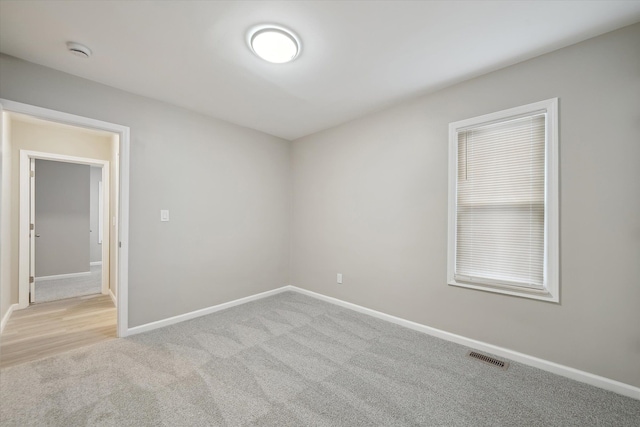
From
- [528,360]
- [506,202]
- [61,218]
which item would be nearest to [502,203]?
[506,202]

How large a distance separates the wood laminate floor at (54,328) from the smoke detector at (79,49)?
2635 mm

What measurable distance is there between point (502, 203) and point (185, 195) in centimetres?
342

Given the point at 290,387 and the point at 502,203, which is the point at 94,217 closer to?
the point at 290,387

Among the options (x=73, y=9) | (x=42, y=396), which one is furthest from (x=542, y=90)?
(x=42, y=396)

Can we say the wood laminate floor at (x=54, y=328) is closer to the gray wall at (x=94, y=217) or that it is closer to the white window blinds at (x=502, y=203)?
the gray wall at (x=94, y=217)

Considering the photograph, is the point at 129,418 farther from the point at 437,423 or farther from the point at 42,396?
the point at 437,423

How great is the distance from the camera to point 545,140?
2162 mm

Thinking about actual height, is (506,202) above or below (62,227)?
above

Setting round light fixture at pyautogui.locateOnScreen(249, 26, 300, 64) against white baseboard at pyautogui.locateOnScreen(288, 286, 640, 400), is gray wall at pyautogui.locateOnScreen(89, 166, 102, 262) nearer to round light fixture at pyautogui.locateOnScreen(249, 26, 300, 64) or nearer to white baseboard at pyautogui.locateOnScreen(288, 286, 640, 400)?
round light fixture at pyautogui.locateOnScreen(249, 26, 300, 64)

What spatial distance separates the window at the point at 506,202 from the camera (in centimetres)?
214

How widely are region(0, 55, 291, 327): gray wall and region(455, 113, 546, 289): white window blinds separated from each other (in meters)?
2.71

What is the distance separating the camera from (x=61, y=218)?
534 centimetres

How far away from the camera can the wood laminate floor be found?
2471 mm

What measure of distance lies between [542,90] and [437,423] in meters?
2.63
